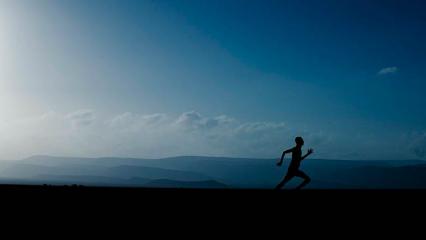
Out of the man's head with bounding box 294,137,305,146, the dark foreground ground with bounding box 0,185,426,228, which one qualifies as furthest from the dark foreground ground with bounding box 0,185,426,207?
the man's head with bounding box 294,137,305,146

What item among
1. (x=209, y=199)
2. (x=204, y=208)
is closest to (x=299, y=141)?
(x=209, y=199)

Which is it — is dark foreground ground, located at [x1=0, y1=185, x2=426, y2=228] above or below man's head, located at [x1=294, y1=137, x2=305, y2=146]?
below

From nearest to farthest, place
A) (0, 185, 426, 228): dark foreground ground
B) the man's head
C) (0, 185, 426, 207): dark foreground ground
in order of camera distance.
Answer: (0, 185, 426, 228): dark foreground ground, (0, 185, 426, 207): dark foreground ground, the man's head

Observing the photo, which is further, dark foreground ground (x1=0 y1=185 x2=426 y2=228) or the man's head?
the man's head

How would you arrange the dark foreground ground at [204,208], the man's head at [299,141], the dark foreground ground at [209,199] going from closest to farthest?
the dark foreground ground at [204,208] → the dark foreground ground at [209,199] → the man's head at [299,141]

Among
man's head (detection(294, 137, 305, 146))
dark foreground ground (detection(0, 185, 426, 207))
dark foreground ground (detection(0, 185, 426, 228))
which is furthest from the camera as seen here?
man's head (detection(294, 137, 305, 146))

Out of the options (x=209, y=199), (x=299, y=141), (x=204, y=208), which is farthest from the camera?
(x=299, y=141)

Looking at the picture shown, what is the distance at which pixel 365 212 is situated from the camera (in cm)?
903

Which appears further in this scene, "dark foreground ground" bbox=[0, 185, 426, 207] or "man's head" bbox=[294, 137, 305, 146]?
"man's head" bbox=[294, 137, 305, 146]

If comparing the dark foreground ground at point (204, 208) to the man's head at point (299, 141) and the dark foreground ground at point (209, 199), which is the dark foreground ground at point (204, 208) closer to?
the dark foreground ground at point (209, 199)

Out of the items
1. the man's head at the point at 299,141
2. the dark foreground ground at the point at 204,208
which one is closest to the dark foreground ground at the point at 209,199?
the dark foreground ground at the point at 204,208

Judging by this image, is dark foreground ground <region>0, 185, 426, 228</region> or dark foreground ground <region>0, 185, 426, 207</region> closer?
dark foreground ground <region>0, 185, 426, 228</region>

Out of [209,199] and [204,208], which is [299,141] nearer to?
[209,199]

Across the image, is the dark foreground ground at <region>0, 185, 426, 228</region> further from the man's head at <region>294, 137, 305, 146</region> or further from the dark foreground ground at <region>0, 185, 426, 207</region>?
the man's head at <region>294, 137, 305, 146</region>
